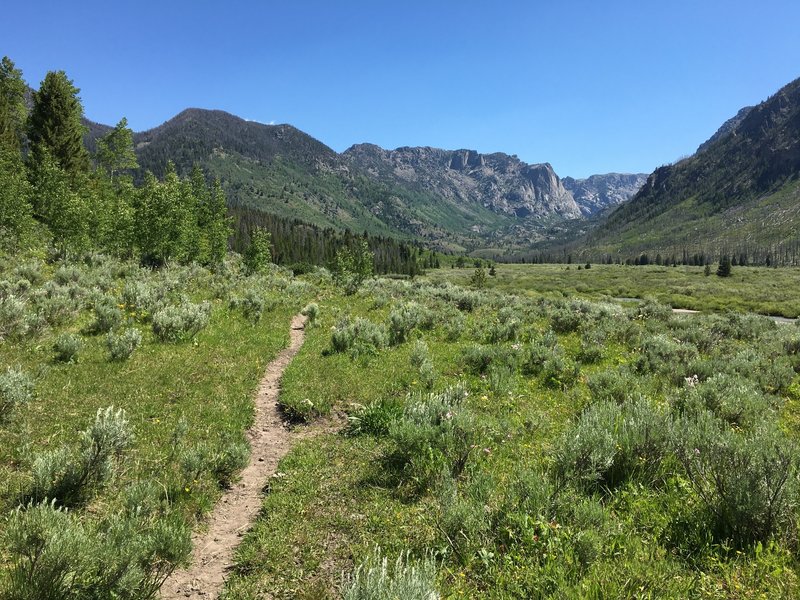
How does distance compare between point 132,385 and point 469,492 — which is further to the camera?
point 132,385

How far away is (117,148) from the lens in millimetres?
47531

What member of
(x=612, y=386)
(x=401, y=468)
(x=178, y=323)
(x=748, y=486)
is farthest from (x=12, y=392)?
(x=612, y=386)

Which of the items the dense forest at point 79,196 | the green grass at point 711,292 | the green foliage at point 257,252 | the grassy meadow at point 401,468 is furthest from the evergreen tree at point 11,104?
the green grass at point 711,292

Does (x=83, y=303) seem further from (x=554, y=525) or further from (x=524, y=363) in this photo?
(x=554, y=525)

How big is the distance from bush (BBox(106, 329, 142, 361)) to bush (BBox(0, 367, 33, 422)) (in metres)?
3.09

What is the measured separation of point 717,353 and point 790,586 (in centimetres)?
1242

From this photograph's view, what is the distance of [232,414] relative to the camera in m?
9.16

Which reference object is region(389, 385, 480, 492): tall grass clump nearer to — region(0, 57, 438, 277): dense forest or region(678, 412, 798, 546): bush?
region(678, 412, 798, 546): bush

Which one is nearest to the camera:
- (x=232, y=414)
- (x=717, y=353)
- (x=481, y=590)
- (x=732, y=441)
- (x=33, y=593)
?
(x=33, y=593)

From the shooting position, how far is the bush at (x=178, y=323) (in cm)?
1295

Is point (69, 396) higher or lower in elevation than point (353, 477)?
higher

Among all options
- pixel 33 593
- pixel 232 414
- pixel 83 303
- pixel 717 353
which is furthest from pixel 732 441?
pixel 83 303

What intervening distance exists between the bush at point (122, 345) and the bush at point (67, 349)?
68cm

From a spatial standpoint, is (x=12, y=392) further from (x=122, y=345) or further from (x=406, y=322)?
(x=406, y=322)
